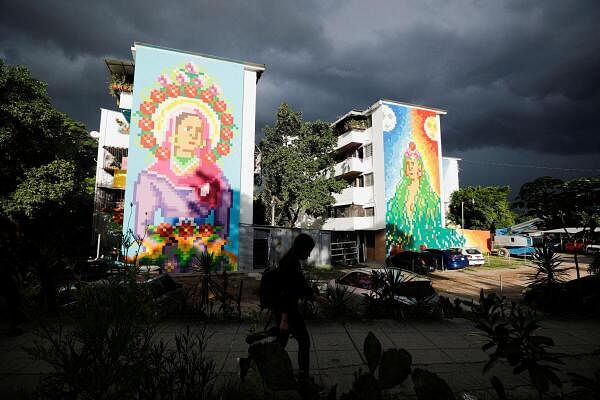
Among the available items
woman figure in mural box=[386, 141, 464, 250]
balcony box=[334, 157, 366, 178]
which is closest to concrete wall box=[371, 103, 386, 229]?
woman figure in mural box=[386, 141, 464, 250]

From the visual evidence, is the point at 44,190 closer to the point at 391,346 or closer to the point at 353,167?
the point at 391,346

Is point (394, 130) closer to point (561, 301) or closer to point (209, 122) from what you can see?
point (209, 122)

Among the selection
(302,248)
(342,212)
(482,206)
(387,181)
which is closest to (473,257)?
(387,181)

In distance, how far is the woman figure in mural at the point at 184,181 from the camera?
18.0 m

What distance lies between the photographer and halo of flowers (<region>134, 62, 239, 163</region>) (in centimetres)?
1858

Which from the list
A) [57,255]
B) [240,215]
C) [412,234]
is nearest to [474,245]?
[412,234]

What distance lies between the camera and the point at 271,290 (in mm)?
Answer: 3639

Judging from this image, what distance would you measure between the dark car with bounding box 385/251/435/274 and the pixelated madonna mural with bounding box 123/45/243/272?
10541 millimetres

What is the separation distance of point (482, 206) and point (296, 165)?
23.3m

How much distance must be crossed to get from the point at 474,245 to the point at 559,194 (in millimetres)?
25582

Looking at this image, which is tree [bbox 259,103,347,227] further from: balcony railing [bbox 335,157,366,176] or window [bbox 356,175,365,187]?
window [bbox 356,175,365,187]

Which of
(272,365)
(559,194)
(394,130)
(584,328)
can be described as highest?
(394,130)

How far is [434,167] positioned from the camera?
96.5 ft

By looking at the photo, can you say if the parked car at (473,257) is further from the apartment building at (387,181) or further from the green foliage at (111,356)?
the green foliage at (111,356)
